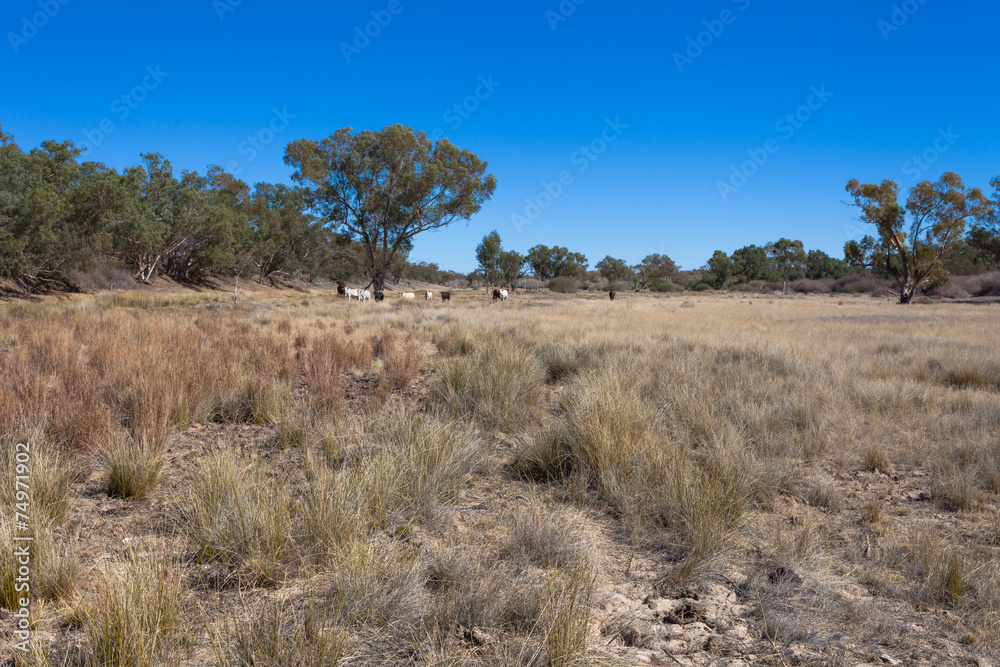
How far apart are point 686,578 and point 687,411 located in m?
3.05

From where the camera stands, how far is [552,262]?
89.0 metres

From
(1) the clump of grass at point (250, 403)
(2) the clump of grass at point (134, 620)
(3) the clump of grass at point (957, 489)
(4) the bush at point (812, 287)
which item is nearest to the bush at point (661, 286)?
(4) the bush at point (812, 287)

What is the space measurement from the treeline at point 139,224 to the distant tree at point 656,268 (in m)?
66.8

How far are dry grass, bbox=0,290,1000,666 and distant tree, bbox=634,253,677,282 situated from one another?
94.3 m

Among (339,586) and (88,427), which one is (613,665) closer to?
(339,586)

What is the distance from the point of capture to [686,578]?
2.71 meters

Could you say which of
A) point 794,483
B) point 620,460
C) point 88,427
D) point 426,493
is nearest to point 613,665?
point 426,493

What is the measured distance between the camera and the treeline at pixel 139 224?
25719 mm

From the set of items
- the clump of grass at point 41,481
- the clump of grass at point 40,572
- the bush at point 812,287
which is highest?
the bush at point 812,287

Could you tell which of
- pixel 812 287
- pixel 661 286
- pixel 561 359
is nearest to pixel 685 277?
pixel 661 286

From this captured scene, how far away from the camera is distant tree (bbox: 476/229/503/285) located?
238 feet

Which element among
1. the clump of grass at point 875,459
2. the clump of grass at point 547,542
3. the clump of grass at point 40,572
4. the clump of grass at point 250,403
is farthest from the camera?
the clump of grass at point 250,403

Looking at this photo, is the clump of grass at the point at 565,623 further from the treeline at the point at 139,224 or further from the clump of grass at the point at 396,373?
the treeline at the point at 139,224

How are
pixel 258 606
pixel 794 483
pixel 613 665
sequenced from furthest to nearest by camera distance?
pixel 794 483 → pixel 258 606 → pixel 613 665
